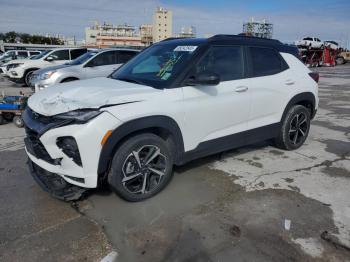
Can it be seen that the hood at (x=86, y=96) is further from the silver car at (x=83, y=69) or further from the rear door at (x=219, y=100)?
the silver car at (x=83, y=69)

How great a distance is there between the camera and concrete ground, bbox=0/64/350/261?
8.80ft

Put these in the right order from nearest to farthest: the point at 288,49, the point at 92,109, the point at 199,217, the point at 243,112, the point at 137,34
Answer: the point at 92,109
the point at 199,217
the point at 243,112
the point at 288,49
the point at 137,34

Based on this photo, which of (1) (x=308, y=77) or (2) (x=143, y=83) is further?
(1) (x=308, y=77)

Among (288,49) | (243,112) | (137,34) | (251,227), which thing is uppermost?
(137,34)

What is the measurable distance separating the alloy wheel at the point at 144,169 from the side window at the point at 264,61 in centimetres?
189

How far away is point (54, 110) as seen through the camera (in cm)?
305

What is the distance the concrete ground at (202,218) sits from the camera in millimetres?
2682

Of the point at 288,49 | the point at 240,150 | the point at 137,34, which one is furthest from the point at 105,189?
the point at 137,34

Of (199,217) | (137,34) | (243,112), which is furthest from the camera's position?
(137,34)

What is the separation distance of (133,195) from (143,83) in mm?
1306

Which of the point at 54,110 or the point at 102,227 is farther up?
the point at 54,110

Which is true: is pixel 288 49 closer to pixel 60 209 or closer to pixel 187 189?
pixel 187 189

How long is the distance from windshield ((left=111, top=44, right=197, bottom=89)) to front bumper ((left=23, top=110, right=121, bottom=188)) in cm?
91

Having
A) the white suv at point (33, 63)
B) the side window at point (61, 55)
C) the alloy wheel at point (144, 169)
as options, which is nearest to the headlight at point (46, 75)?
the white suv at point (33, 63)
